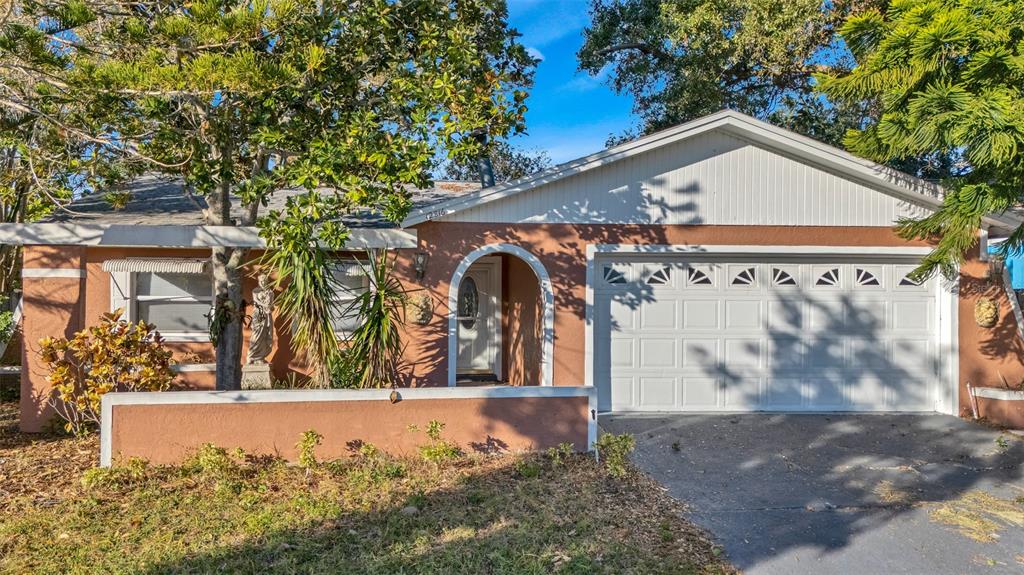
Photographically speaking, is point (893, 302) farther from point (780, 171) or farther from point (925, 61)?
point (925, 61)

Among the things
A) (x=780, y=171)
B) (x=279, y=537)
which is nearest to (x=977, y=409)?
(x=780, y=171)

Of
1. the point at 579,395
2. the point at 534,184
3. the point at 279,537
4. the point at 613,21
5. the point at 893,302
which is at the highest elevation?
the point at 613,21

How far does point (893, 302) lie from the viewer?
29.8ft

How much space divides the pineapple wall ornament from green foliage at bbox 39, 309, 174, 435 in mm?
10719

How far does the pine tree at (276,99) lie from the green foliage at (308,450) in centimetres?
139

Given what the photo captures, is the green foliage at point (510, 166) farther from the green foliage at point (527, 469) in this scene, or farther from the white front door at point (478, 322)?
the green foliage at point (527, 469)

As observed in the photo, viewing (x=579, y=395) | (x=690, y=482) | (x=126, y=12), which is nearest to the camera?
(x=690, y=482)

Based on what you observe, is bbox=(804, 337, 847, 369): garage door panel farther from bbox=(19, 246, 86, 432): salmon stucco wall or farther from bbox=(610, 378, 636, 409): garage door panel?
bbox=(19, 246, 86, 432): salmon stucco wall

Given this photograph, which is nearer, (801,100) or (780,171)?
(780,171)

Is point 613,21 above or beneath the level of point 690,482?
above

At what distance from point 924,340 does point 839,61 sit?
7.13 metres

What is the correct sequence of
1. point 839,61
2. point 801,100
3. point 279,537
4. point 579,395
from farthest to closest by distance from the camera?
1. point 801,100
2. point 839,61
3. point 579,395
4. point 279,537

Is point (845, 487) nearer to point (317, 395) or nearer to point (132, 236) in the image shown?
point (317, 395)

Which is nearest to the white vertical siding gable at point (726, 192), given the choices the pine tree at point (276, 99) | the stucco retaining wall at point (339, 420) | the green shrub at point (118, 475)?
the pine tree at point (276, 99)
